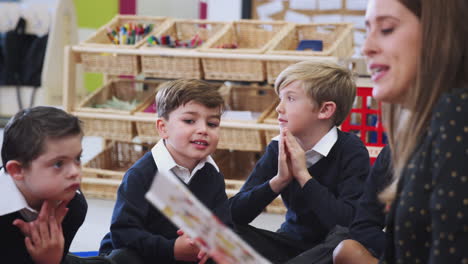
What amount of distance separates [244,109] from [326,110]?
1.69 metres

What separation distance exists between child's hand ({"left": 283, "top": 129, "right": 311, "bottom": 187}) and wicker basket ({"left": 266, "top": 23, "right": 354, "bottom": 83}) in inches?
48.1

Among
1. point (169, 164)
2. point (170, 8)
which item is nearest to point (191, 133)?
point (169, 164)

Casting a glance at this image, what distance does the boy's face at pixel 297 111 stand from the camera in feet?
6.84

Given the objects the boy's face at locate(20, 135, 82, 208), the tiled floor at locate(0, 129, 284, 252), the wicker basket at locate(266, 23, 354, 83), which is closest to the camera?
the boy's face at locate(20, 135, 82, 208)

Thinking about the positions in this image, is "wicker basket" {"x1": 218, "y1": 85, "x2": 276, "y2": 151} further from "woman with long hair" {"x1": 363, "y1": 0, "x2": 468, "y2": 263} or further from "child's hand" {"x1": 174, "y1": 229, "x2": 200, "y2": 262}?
"woman with long hair" {"x1": 363, "y1": 0, "x2": 468, "y2": 263}

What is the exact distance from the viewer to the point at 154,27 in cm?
378

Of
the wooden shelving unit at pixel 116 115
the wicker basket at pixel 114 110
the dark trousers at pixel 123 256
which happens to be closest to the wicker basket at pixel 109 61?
the wooden shelving unit at pixel 116 115

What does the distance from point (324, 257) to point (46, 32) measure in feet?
13.7

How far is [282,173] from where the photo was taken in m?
1.97

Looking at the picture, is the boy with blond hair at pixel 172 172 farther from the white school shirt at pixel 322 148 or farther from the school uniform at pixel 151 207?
the white school shirt at pixel 322 148

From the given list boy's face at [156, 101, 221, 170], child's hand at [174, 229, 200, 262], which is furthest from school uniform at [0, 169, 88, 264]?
boy's face at [156, 101, 221, 170]

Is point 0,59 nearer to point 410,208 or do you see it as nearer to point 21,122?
point 21,122

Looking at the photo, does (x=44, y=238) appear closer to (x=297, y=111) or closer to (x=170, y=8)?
(x=297, y=111)

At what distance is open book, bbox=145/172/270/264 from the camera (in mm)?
950
